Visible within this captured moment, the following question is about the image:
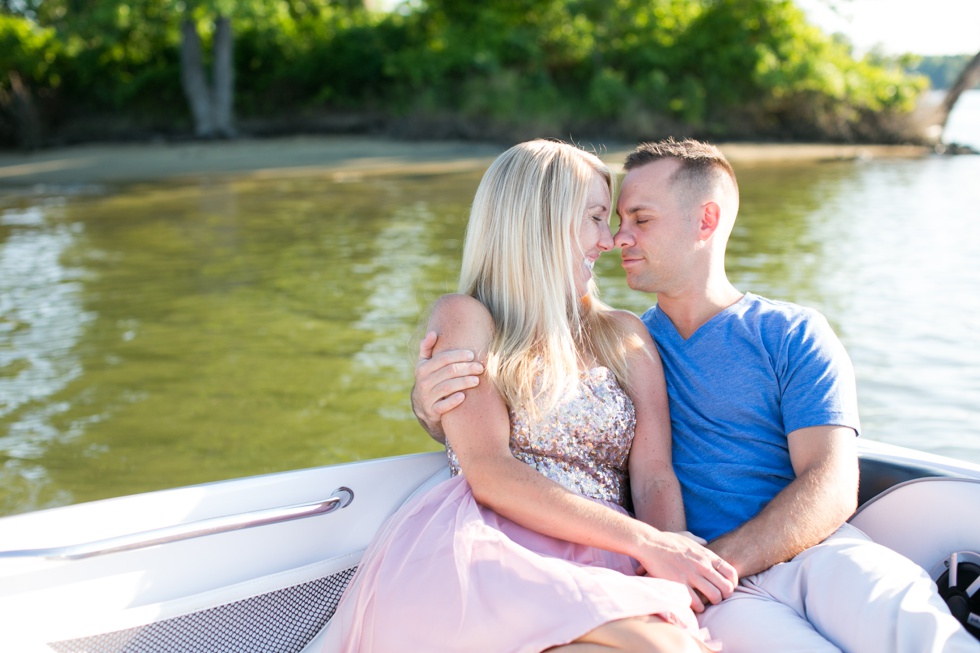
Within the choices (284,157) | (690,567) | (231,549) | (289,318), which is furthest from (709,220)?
(284,157)

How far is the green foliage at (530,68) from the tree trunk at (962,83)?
777mm

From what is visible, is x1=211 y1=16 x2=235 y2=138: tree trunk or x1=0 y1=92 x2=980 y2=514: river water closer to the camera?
x1=0 y1=92 x2=980 y2=514: river water

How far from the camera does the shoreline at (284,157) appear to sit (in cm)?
1948

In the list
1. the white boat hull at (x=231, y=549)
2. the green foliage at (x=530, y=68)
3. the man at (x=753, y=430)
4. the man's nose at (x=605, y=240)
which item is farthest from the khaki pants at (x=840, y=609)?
the green foliage at (x=530, y=68)

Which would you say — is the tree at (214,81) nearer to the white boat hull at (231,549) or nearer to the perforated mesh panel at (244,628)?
the white boat hull at (231,549)

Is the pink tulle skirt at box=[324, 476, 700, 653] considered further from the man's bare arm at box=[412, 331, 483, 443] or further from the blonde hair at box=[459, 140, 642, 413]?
the blonde hair at box=[459, 140, 642, 413]

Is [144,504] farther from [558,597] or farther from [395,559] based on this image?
[558,597]

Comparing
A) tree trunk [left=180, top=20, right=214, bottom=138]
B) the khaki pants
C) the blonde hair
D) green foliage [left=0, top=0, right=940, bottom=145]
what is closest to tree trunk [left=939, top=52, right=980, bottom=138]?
green foliage [left=0, top=0, right=940, bottom=145]

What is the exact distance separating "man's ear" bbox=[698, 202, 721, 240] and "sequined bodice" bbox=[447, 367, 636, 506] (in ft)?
1.78

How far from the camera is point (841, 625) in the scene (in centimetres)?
194

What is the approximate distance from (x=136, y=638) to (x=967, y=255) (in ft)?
34.5

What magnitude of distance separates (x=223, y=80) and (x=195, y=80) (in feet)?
2.21

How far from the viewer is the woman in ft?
6.15

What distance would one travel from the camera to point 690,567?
6.88 feet
